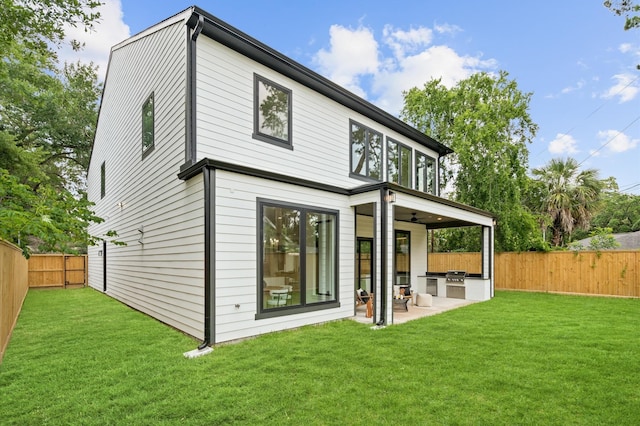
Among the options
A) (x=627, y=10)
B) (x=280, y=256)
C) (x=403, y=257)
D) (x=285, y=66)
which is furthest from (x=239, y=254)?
(x=403, y=257)

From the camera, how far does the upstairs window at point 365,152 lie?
9000 mm

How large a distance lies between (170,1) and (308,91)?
6462mm

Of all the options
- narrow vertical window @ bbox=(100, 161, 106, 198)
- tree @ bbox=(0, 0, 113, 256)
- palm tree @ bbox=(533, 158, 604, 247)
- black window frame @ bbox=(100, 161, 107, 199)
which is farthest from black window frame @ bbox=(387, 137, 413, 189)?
A: palm tree @ bbox=(533, 158, 604, 247)

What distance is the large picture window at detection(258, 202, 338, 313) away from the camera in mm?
6055

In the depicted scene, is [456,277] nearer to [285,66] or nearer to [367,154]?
[367,154]

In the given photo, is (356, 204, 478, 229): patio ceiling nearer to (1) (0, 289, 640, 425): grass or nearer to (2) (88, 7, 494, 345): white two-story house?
(2) (88, 7, 494, 345): white two-story house

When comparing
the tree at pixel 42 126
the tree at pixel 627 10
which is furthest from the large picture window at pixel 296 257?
the tree at pixel 627 10

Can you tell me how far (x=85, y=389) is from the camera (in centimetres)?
371

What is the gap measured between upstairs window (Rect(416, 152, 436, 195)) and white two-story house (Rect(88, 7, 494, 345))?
193 centimetres

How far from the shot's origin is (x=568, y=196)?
18734 mm

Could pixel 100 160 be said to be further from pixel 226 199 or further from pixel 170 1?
pixel 226 199

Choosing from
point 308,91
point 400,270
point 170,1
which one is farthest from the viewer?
point 400,270

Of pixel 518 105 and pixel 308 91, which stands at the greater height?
pixel 518 105

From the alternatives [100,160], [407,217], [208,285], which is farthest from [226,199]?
[100,160]
